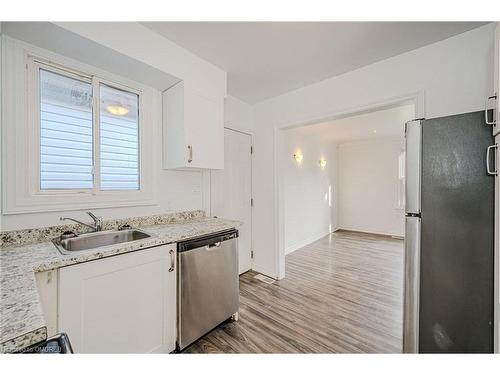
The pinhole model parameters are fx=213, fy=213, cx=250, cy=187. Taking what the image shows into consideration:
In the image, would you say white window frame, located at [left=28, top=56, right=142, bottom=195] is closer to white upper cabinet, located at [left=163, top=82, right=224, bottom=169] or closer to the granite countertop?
white upper cabinet, located at [left=163, top=82, right=224, bottom=169]

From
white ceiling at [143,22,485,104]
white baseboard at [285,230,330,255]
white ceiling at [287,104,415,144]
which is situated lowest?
white baseboard at [285,230,330,255]

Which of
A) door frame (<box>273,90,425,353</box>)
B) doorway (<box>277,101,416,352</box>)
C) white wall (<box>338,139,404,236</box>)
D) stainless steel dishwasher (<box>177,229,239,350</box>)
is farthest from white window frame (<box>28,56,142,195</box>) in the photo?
white wall (<box>338,139,404,236</box>)

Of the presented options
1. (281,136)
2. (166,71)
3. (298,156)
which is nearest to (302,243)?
(298,156)

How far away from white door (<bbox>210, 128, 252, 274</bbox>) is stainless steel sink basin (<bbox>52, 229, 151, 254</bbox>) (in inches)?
40.3

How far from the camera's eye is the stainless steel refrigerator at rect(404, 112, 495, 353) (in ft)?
3.76

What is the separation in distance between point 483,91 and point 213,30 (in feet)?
6.54

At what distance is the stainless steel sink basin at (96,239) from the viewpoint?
146 cm

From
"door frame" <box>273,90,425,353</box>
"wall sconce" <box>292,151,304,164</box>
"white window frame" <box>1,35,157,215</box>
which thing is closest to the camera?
"white window frame" <box>1,35,157,215</box>

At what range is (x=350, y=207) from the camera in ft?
19.2

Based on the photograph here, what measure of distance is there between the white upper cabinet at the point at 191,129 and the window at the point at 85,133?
295 millimetres

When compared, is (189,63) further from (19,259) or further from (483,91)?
(483,91)

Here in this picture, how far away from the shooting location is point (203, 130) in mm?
2016

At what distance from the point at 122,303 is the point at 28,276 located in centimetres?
53
